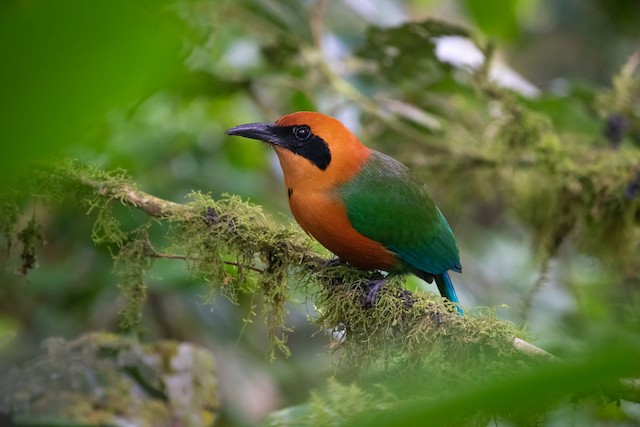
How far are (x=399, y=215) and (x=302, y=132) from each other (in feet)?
1.69

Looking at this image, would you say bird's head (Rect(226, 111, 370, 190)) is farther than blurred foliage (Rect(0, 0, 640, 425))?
Yes

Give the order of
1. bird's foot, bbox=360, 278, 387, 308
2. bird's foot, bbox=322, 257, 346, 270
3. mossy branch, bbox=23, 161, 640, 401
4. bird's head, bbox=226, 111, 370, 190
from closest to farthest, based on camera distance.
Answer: mossy branch, bbox=23, 161, 640, 401 < bird's foot, bbox=360, 278, 387, 308 < bird's foot, bbox=322, 257, 346, 270 < bird's head, bbox=226, 111, 370, 190

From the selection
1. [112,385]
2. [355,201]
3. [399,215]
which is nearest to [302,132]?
[355,201]

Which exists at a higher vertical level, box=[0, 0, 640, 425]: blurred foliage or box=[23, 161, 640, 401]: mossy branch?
box=[0, 0, 640, 425]: blurred foliage

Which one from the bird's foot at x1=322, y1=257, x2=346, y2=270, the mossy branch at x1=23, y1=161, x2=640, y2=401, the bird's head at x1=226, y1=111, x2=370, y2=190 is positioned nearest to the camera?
the mossy branch at x1=23, y1=161, x2=640, y2=401

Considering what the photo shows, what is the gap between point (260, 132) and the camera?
2.94m

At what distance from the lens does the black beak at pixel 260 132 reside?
9.61 feet

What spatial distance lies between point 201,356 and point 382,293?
784 millimetres

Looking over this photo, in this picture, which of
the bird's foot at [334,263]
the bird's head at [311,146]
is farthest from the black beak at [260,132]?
the bird's foot at [334,263]

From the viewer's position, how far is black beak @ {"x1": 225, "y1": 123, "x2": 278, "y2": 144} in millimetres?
2928

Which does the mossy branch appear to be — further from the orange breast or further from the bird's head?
the bird's head

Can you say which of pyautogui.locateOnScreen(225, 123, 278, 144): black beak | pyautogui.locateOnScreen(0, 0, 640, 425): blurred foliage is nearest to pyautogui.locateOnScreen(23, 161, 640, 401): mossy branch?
pyautogui.locateOnScreen(0, 0, 640, 425): blurred foliage

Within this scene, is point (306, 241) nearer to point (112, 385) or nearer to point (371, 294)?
point (371, 294)

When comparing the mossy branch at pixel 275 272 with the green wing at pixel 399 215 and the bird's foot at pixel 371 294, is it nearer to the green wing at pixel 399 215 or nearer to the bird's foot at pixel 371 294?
the bird's foot at pixel 371 294
